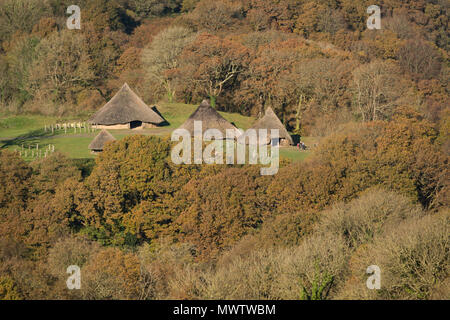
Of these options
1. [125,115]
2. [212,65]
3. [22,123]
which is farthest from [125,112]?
[212,65]


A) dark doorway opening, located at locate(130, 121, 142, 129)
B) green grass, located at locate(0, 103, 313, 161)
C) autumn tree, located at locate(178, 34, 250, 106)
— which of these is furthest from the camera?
autumn tree, located at locate(178, 34, 250, 106)

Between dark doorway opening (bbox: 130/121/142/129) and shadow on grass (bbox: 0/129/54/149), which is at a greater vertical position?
dark doorway opening (bbox: 130/121/142/129)

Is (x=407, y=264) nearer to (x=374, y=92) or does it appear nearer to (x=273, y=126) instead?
(x=273, y=126)

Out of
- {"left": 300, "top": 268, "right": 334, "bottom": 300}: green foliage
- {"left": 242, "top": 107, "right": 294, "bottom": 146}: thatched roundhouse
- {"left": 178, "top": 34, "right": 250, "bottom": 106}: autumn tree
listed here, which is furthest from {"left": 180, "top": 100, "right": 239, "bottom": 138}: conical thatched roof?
{"left": 300, "top": 268, "right": 334, "bottom": 300}: green foliage

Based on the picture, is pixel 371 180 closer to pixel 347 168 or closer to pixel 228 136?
pixel 347 168

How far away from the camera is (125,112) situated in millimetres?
48000

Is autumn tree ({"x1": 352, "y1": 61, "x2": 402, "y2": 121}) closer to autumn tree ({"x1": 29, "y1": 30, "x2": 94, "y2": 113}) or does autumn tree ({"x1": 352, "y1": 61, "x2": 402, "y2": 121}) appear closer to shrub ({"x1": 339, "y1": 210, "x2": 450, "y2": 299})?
shrub ({"x1": 339, "y1": 210, "x2": 450, "y2": 299})

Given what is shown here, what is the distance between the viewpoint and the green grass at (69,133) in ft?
140

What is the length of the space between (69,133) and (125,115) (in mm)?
4027

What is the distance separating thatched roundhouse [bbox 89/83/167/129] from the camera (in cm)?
4775

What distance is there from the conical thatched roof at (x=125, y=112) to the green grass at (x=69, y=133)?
36.2 inches

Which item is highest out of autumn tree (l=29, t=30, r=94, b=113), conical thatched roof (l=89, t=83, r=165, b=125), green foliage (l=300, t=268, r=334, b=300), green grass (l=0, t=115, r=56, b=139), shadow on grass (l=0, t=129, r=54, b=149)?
autumn tree (l=29, t=30, r=94, b=113)

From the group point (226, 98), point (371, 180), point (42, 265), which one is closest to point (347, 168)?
point (371, 180)

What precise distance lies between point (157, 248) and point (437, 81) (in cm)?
4767
